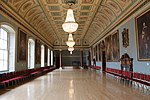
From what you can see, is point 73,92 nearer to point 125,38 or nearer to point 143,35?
point 143,35

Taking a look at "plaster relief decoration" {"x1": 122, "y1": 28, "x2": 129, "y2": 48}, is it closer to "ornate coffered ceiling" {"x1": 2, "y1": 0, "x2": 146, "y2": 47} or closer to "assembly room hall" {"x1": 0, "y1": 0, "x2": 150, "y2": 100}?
"assembly room hall" {"x1": 0, "y1": 0, "x2": 150, "y2": 100}

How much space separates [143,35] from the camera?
31.5ft

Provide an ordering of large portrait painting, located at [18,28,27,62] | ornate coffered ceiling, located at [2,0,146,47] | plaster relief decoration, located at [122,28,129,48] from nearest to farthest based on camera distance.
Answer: ornate coffered ceiling, located at [2,0,146,47], plaster relief decoration, located at [122,28,129,48], large portrait painting, located at [18,28,27,62]

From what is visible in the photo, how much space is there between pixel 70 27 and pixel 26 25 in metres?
5.81

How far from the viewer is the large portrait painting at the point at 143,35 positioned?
9.09 m

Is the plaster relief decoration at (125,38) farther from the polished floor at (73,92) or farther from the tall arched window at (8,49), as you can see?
the tall arched window at (8,49)

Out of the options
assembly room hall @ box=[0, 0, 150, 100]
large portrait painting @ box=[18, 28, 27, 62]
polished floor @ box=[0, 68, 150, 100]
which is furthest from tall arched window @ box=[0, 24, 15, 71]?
polished floor @ box=[0, 68, 150, 100]

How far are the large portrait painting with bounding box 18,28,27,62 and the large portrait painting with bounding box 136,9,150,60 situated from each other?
335 inches

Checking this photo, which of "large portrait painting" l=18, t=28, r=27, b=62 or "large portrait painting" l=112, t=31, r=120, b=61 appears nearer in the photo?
"large portrait painting" l=18, t=28, r=27, b=62

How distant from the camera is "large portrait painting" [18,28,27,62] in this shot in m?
13.4

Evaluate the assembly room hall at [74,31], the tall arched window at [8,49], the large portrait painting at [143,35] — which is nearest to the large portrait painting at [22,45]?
the assembly room hall at [74,31]

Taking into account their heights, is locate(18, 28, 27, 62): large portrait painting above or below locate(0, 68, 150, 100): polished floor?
above

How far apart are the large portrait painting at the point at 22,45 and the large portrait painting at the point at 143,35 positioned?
852cm

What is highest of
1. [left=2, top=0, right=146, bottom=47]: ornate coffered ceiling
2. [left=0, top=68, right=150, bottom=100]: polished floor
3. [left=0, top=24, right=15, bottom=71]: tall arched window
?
[left=2, top=0, right=146, bottom=47]: ornate coffered ceiling
